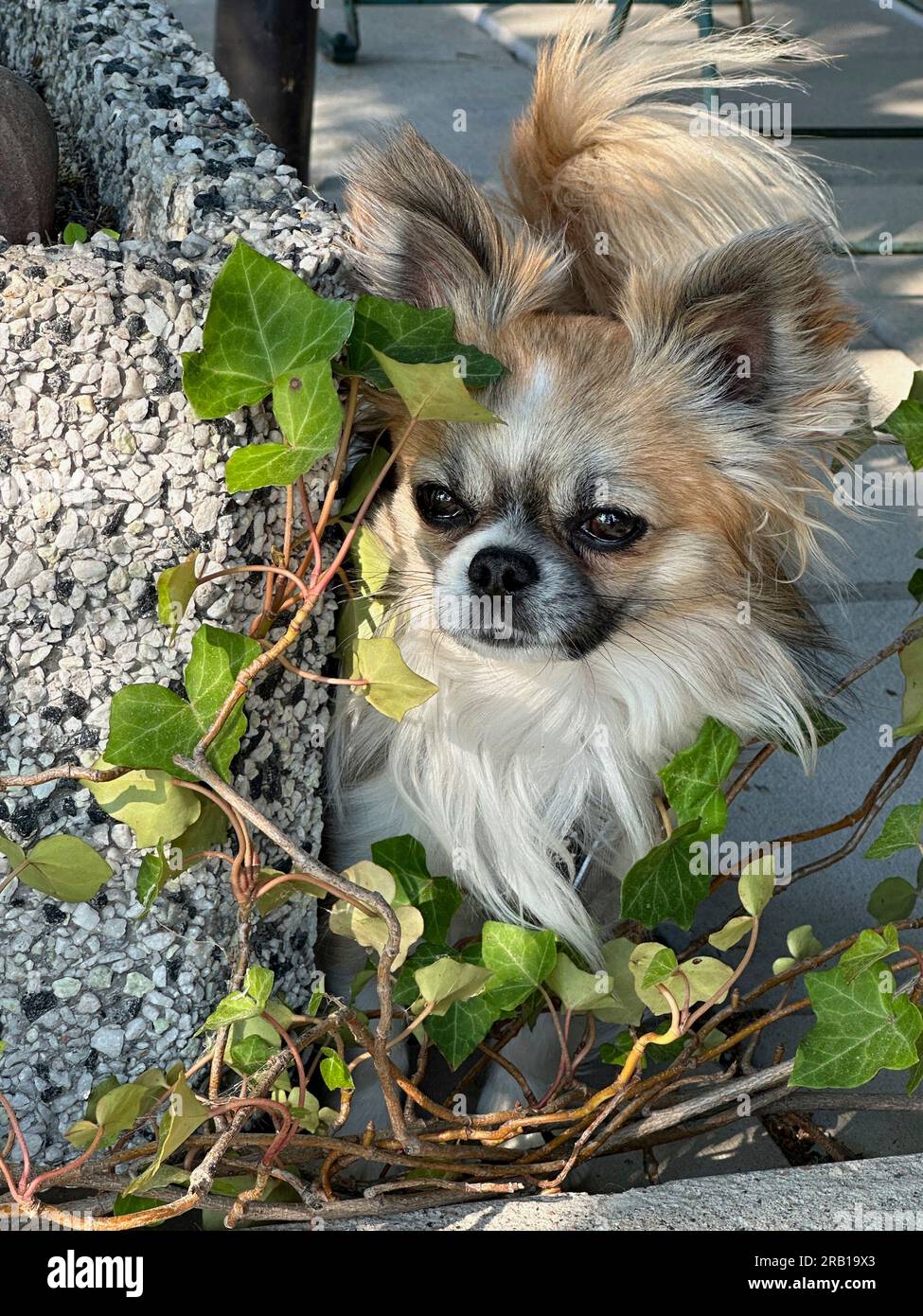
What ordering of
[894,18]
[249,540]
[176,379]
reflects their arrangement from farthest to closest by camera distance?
[894,18] < [249,540] < [176,379]

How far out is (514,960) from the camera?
1.78 metres

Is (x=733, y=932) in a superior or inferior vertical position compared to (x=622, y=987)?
superior

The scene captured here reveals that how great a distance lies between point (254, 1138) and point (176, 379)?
2.97ft

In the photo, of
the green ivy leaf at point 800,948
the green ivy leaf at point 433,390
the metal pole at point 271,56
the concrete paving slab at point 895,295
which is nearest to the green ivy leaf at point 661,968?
the green ivy leaf at point 800,948

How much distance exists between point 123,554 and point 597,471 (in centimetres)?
63

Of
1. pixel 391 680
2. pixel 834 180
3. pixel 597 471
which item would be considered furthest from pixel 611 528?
pixel 834 180

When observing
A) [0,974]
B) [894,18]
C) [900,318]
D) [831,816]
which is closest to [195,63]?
[0,974]

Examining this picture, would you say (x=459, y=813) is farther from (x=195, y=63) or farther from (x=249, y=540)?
(x=195, y=63)

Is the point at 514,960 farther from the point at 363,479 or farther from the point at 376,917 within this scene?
the point at 363,479

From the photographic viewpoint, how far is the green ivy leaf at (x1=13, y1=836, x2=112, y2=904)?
5.33 ft

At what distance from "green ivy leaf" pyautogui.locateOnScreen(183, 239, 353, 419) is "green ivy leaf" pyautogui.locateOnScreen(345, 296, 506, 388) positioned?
0.35ft

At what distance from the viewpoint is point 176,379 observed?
161 cm

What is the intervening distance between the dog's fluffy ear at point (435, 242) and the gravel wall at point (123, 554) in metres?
0.09

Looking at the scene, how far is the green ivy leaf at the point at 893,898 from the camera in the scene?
2092 mm
